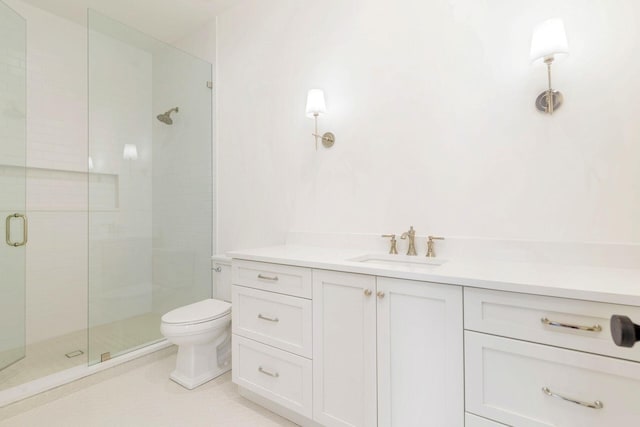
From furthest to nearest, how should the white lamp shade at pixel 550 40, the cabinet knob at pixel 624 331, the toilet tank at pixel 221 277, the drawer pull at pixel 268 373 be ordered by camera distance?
the toilet tank at pixel 221 277, the drawer pull at pixel 268 373, the white lamp shade at pixel 550 40, the cabinet knob at pixel 624 331

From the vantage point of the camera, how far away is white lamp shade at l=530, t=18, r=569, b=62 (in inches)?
49.9

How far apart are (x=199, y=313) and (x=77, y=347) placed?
4.17 ft

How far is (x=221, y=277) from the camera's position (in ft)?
8.89

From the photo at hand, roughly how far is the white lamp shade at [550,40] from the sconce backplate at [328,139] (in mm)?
1115

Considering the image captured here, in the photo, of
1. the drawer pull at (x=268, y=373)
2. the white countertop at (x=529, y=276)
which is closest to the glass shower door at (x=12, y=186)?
the drawer pull at (x=268, y=373)

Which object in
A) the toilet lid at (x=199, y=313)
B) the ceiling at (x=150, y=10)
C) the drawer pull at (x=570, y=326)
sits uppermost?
the ceiling at (x=150, y=10)

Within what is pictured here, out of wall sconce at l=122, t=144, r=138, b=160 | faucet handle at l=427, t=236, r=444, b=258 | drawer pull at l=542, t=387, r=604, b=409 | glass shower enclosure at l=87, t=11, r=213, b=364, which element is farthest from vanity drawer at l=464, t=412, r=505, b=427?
wall sconce at l=122, t=144, r=138, b=160

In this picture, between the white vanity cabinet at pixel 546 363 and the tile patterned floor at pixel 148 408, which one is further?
the tile patterned floor at pixel 148 408

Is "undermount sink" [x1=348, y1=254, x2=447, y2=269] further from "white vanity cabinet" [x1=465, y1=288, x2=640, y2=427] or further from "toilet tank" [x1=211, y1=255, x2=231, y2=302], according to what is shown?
"toilet tank" [x1=211, y1=255, x2=231, y2=302]

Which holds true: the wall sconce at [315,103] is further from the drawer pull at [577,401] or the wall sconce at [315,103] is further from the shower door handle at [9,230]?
the shower door handle at [9,230]

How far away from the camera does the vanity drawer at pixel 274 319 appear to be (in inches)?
60.1

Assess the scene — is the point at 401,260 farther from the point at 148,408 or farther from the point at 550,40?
the point at 148,408

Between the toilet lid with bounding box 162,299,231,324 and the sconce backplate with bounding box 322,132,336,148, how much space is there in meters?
1.31

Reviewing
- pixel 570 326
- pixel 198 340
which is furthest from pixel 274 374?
pixel 570 326
